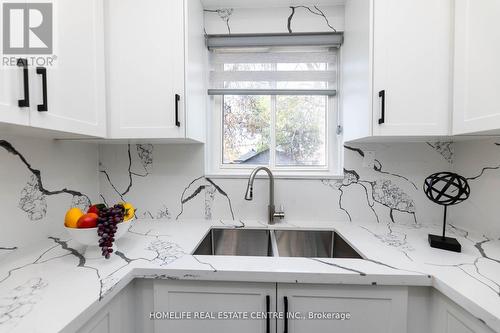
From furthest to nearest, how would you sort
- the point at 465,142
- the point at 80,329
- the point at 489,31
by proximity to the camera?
the point at 465,142 → the point at 489,31 → the point at 80,329

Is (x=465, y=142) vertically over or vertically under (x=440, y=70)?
under

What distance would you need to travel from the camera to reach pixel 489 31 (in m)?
0.85

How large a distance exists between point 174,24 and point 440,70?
1.27 m

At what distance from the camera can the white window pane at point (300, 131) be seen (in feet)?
4.98

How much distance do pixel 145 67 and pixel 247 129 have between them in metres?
0.71

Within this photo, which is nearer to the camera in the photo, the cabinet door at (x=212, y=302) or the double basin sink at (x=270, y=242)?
the cabinet door at (x=212, y=302)

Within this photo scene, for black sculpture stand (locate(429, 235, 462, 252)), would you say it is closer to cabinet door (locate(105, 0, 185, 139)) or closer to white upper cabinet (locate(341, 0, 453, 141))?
white upper cabinet (locate(341, 0, 453, 141))

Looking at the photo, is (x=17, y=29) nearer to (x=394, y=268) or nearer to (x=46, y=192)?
(x=46, y=192)

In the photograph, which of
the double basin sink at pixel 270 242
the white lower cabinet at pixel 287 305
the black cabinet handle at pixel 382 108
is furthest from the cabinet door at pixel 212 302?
the black cabinet handle at pixel 382 108

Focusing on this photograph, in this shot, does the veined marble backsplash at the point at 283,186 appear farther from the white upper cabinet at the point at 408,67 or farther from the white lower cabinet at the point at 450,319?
the white lower cabinet at the point at 450,319

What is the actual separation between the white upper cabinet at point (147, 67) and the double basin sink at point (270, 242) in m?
0.66

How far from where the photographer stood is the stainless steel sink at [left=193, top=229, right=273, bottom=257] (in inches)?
52.7

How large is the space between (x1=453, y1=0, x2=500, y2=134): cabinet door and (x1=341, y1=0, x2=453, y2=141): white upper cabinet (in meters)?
0.04

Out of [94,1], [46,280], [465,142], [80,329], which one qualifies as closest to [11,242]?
[46,280]
